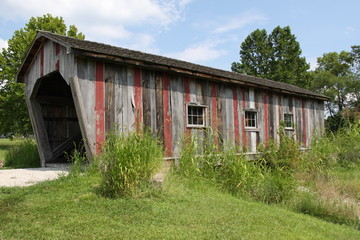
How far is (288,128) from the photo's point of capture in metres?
12.2

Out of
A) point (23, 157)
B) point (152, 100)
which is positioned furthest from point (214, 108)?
point (23, 157)

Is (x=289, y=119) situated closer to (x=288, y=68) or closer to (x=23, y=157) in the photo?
(x=23, y=157)

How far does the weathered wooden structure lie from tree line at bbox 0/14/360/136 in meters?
10.7

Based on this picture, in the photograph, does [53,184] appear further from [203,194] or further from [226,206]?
[226,206]

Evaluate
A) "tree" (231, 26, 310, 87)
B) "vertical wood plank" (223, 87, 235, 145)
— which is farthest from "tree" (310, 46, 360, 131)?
"vertical wood plank" (223, 87, 235, 145)

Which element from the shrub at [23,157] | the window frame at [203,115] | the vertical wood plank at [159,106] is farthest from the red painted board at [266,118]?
the shrub at [23,157]

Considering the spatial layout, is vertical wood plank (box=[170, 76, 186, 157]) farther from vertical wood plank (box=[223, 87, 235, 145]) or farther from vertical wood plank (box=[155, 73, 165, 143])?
vertical wood plank (box=[223, 87, 235, 145])

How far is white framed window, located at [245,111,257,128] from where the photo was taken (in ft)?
35.5

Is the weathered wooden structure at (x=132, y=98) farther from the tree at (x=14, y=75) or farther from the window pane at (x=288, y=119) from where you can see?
the tree at (x=14, y=75)

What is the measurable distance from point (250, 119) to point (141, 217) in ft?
25.5

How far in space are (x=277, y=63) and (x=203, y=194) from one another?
97.0 feet

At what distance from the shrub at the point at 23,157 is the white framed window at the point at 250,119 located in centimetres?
732

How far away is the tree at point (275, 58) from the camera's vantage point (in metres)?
31.4

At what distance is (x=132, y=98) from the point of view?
7.62 meters
